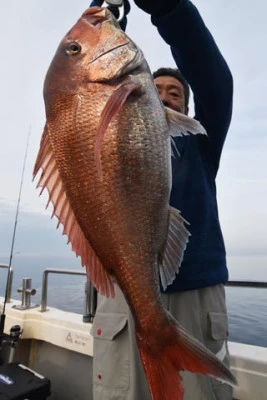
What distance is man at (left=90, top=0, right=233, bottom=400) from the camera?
6.02ft

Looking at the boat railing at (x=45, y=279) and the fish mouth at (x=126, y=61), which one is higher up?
the fish mouth at (x=126, y=61)

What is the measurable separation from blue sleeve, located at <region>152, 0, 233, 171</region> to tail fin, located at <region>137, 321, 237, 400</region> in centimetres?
126

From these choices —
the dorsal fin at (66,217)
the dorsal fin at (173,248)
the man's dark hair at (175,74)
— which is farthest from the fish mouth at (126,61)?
the man's dark hair at (175,74)

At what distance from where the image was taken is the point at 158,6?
66.7 inches

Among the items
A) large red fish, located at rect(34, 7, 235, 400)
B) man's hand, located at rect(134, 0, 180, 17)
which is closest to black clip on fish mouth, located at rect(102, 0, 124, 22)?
man's hand, located at rect(134, 0, 180, 17)

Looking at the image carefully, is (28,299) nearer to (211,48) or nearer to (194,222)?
(194,222)

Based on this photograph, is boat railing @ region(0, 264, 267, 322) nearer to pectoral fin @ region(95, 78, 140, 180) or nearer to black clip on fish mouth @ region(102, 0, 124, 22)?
pectoral fin @ region(95, 78, 140, 180)

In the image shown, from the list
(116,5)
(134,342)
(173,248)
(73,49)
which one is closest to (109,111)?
(73,49)

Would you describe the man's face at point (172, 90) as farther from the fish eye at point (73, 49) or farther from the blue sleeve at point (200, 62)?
the fish eye at point (73, 49)

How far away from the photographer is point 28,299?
A: 465 centimetres

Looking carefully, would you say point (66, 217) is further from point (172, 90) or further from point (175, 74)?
point (175, 74)

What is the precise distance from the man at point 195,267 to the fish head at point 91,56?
393 mm

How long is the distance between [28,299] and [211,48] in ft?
13.0

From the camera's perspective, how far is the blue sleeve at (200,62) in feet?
5.64
